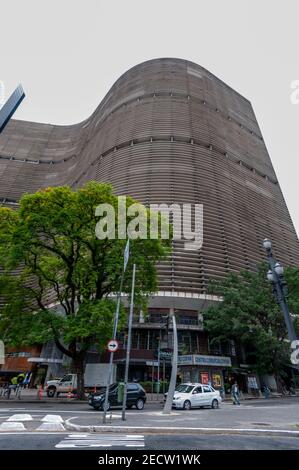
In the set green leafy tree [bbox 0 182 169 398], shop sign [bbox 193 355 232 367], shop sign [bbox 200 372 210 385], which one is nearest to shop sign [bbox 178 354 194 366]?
shop sign [bbox 193 355 232 367]

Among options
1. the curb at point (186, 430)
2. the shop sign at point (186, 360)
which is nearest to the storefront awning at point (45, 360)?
the shop sign at point (186, 360)

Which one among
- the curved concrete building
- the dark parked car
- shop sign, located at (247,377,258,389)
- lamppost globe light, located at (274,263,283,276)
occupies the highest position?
the curved concrete building

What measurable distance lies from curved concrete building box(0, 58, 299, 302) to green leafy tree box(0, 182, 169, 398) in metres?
11.2

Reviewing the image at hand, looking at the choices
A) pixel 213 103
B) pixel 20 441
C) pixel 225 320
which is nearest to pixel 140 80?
pixel 213 103

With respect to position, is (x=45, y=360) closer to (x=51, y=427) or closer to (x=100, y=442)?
(x=51, y=427)

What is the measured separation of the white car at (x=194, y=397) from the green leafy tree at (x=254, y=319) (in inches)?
376

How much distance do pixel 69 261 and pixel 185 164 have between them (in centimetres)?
2653

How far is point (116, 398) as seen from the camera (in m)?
17.2

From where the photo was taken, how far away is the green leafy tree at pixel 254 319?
98.1 feet

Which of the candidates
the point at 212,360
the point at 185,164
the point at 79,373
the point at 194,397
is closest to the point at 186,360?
the point at 212,360

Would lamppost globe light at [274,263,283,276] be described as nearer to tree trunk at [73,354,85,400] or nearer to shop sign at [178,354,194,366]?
tree trunk at [73,354,85,400]

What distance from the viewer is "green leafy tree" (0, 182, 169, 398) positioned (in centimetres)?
2056

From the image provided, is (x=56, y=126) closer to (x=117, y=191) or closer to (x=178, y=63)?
(x=178, y=63)

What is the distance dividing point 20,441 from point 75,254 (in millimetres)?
16423
